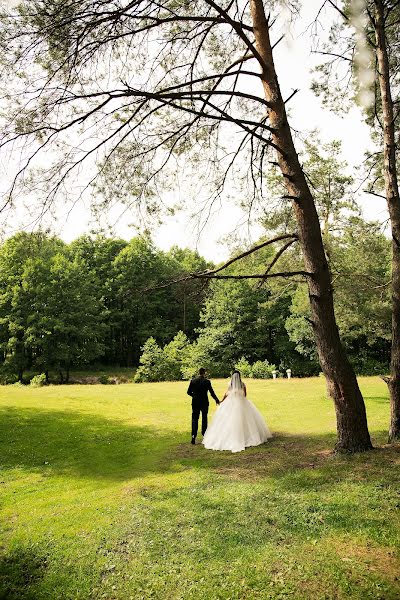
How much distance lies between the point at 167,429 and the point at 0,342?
34.3 m

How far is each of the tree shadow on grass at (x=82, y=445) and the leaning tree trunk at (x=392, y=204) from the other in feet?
16.0

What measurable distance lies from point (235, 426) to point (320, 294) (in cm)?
443

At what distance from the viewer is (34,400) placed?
20344 millimetres

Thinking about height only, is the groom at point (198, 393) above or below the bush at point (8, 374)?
above

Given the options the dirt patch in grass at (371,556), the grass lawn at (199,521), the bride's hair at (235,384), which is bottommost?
the grass lawn at (199,521)

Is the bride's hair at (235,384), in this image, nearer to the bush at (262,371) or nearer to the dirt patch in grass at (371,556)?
the dirt patch in grass at (371,556)

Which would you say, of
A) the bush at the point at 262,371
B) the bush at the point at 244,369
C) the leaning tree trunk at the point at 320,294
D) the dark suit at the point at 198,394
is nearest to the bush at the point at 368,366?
the bush at the point at 262,371

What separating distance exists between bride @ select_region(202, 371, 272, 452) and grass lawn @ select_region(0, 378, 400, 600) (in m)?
0.40

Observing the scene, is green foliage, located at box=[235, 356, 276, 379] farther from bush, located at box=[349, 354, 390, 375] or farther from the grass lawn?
the grass lawn

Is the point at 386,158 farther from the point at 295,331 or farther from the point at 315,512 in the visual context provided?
the point at 295,331

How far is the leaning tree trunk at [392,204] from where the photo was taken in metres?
8.55

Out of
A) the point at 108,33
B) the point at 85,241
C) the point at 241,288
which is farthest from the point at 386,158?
the point at 85,241

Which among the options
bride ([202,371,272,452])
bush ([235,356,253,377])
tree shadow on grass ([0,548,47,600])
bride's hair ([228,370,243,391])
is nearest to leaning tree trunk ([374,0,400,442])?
bride ([202,371,272,452])

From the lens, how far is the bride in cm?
1032
